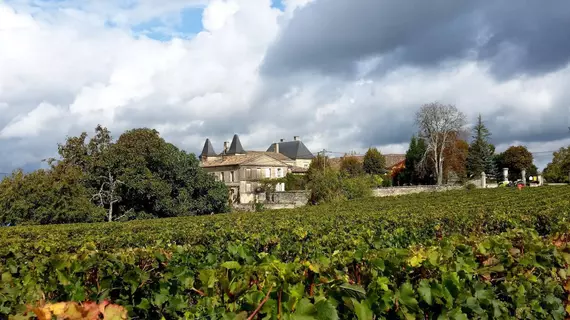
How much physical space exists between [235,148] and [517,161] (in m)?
43.7

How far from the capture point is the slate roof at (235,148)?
3280 inches

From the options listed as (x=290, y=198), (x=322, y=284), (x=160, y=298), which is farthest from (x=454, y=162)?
(x=160, y=298)

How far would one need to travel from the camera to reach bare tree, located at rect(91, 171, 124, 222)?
31703 mm

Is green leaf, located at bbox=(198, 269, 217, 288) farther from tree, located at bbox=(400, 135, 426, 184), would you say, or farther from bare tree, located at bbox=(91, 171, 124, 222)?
tree, located at bbox=(400, 135, 426, 184)

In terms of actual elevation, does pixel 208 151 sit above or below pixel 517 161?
above

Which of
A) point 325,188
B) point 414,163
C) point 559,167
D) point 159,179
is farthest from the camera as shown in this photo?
point 414,163

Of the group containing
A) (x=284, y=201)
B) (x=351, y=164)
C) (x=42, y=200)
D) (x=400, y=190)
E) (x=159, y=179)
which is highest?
(x=351, y=164)

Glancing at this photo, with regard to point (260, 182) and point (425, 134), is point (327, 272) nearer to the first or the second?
point (260, 182)

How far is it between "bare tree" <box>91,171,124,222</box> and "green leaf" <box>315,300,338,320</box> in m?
31.5

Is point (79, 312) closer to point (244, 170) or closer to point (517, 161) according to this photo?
point (244, 170)

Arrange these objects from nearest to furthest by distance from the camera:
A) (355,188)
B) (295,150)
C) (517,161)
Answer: (355,188)
(517,161)
(295,150)

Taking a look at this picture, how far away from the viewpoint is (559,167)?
209ft

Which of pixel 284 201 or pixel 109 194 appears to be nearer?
pixel 109 194

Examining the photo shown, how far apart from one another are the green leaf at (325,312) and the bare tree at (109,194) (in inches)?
1240
